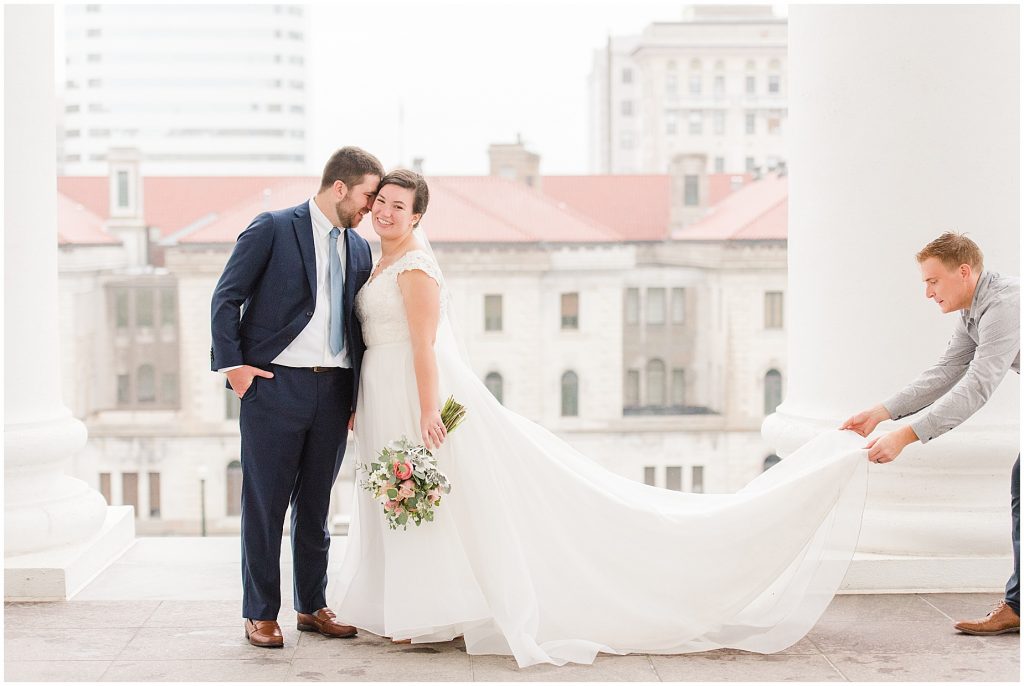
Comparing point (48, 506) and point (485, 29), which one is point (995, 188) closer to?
point (48, 506)

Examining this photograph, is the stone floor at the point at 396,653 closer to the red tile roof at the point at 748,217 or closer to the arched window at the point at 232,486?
the arched window at the point at 232,486

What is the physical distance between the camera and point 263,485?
3.17m

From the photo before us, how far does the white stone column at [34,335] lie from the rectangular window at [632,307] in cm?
4964

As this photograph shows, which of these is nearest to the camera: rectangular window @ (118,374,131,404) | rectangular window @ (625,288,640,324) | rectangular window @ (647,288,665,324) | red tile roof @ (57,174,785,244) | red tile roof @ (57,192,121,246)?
red tile roof @ (57,192,121,246)

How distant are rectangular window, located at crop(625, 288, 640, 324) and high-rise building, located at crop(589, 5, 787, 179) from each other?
17.8 metres

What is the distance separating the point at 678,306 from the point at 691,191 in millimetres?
6479

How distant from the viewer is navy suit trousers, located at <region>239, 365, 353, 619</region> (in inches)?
124

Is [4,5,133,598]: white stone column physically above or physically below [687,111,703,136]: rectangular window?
below

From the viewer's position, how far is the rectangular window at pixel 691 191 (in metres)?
56.5

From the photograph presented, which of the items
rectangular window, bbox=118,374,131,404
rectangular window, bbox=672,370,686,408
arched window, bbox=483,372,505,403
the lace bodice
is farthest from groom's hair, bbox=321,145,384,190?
rectangular window, bbox=672,370,686,408

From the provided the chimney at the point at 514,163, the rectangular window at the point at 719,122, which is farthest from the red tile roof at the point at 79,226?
the rectangular window at the point at 719,122

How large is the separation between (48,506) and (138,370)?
48.7 meters

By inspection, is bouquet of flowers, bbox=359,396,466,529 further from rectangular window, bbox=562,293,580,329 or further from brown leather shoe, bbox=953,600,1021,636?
rectangular window, bbox=562,293,580,329

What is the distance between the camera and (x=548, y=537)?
3.17m
